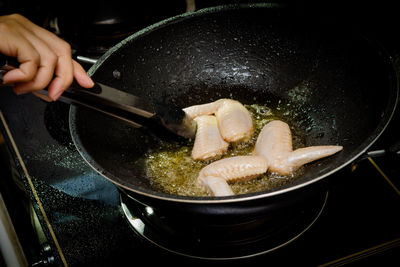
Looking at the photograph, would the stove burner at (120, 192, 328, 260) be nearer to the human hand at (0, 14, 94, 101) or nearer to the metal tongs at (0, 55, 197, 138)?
the metal tongs at (0, 55, 197, 138)

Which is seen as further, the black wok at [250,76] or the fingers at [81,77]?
the black wok at [250,76]

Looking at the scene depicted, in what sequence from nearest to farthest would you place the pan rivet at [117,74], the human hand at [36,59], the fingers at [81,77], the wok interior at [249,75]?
1. the human hand at [36,59]
2. the fingers at [81,77]
3. the wok interior at [249,75]
4. the pan rivet at [117,74]

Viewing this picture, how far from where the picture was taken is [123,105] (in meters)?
1.12

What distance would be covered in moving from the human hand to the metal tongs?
0.03m

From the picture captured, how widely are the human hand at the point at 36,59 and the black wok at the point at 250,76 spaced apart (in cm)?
22

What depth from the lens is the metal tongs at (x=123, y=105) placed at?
1.03 metres

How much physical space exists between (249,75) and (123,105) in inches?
34.4

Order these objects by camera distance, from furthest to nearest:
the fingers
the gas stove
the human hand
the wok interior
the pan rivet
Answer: the pan rivet
the wok interior
the gas stove
the fingers
the human hand

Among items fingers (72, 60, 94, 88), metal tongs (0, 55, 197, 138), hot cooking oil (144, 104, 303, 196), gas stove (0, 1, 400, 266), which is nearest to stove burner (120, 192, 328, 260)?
gas stove (0, 1, 400, 266)

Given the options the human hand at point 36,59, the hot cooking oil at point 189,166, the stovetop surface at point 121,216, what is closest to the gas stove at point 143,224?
the stovetop surface at point 121,216

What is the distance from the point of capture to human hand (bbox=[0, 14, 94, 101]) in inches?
33.4

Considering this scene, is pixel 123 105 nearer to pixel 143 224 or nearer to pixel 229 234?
pixel 143 224

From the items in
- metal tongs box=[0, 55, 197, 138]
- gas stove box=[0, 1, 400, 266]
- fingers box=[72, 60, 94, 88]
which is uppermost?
fingers box=[72, 60, 94, 88]

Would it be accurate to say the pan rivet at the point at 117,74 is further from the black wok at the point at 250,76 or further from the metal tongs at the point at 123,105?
the metal tongs at the point at 123,105
